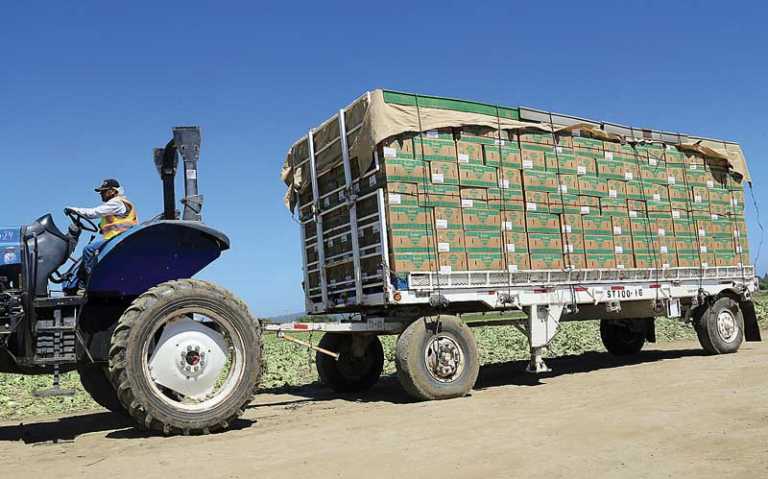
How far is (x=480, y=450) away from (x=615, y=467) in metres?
1.15

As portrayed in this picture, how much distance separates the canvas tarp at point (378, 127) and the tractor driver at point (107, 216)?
10.4 feet

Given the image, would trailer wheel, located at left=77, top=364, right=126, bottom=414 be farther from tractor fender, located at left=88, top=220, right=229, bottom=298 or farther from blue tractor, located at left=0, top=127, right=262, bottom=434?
tractor fender, located at left=88, top=220, right=229, bottom=298

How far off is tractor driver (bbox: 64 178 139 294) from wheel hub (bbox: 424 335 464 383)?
396cm

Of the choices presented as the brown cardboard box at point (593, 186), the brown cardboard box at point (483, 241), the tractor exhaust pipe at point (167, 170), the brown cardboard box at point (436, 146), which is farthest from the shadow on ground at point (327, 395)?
the brown cardboard box at point (436, 146)

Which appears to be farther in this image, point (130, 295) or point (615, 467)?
point (130, 295)

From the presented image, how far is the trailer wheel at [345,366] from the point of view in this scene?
34.8 ft

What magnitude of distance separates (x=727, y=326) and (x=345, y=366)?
24.4 ft

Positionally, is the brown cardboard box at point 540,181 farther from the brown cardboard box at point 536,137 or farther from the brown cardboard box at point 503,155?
the brown cardboard box at point 536,137

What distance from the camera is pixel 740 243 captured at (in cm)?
1369

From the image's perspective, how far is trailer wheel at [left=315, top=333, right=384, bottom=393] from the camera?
1059 cm

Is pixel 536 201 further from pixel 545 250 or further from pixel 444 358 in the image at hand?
pixel 444 358

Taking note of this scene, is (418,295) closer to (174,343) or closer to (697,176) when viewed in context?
(174,343)

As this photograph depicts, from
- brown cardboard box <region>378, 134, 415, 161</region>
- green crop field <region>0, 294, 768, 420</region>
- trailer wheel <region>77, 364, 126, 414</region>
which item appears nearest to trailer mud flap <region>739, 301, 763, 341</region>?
green crop field <region>0, 294, 768, 420</region>

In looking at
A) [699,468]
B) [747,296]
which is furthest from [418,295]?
[747,296]
